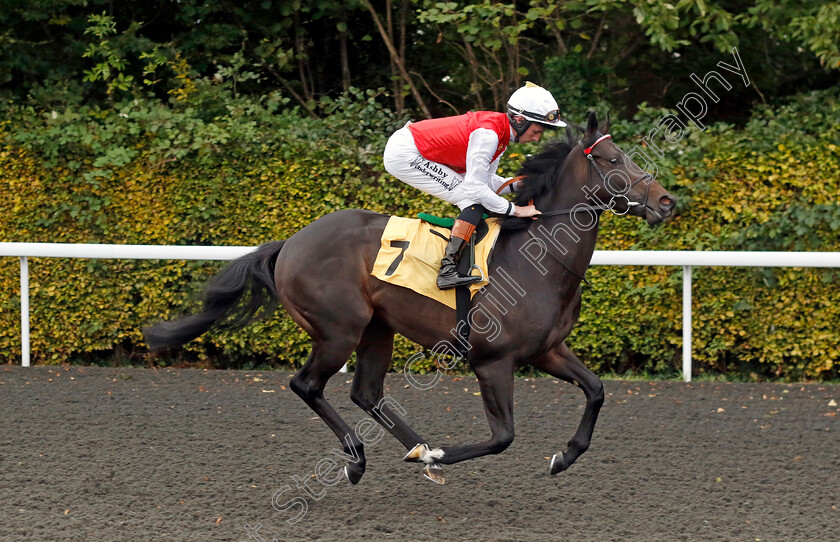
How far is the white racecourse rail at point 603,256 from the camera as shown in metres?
6.68

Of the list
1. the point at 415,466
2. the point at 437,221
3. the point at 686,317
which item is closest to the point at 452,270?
the point at 437,221

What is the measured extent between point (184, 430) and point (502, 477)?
207cm

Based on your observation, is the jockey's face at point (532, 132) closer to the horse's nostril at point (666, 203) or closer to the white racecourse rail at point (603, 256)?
the horse's nostril at point (666, 203)

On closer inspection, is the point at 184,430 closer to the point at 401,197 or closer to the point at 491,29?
the point at 401,197

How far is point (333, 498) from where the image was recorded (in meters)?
4.50

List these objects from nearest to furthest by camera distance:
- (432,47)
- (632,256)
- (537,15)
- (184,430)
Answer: (184,430), (632,256), (537,15), (432,47)

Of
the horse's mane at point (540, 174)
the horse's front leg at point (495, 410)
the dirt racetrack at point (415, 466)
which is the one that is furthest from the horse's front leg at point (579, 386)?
the horse's mane at point (540, 174)

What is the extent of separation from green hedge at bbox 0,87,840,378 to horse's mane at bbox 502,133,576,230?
2550mm

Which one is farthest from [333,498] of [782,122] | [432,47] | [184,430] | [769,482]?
[432,47]

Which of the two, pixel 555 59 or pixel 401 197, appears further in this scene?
pixel 555 59

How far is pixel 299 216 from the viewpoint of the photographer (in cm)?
747

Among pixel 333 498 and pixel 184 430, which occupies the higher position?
pixel 333 498

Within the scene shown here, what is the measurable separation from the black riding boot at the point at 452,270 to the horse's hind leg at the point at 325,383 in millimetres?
586

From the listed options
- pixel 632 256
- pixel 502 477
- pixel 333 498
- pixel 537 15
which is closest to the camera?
pixel 333 498
